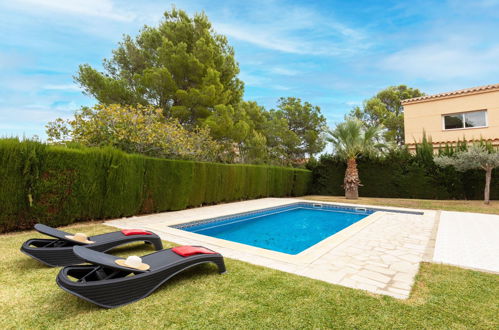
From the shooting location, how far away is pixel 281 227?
32.1 feet

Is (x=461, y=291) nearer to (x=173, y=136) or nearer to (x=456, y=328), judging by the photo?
(x=456, y=328)

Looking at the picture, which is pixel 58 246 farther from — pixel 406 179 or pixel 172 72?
pixel 406 179

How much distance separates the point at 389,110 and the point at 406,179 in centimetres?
2137

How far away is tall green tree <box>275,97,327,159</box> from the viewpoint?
30.9m

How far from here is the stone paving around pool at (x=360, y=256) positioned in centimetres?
382

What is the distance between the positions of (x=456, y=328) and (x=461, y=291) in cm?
112

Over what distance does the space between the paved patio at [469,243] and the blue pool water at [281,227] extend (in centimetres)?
303

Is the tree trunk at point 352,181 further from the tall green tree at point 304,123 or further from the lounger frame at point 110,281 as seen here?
the lounger frame at point 110,281

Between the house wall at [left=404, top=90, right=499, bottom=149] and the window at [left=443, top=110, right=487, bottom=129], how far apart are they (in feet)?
1.13

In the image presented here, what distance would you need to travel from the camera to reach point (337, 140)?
18328mm

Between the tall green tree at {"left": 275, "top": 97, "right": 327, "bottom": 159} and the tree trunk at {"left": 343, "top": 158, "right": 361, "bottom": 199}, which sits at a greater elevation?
the tall green tree at {"left": 275, "top": 97, "right": 327, "bottom": 159}

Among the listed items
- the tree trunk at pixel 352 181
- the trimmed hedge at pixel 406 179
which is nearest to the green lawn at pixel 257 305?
the tree trunk at pixel 352 181

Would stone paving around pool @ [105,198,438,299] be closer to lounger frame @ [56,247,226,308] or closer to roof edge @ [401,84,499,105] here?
lounger frame @ [56,247,226,308]

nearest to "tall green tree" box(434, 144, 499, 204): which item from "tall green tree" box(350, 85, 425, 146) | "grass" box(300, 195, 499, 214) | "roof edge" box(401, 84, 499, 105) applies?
"grass" box(300, 195, 499, 214)
